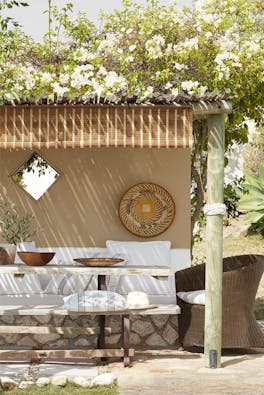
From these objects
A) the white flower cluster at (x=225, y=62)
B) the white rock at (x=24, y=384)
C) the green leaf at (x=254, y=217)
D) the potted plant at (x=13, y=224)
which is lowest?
the white rock at (x=24, y=384)

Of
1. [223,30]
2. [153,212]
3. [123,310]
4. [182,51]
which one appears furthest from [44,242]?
[223,30]

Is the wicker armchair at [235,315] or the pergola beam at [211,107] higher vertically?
the pergola beam at [211,107]

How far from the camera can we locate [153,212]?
32.2 feet

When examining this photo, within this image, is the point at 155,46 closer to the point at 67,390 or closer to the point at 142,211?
the point at 142,211

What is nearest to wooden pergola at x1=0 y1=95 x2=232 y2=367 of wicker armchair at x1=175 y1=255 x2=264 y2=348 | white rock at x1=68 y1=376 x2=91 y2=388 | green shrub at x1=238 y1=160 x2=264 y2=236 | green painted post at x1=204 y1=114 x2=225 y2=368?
green painted post at x1=204 y1=114 x2=225 y2=368

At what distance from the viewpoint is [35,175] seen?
9.81m

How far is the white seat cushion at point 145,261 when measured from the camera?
9359 mm

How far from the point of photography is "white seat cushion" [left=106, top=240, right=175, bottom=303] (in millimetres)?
9359

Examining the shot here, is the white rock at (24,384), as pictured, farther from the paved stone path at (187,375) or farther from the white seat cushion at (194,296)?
the white seat cushion at (194,296)

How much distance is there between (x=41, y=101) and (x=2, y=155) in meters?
2.19

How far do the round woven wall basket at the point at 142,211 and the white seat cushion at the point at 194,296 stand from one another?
1.14 metres

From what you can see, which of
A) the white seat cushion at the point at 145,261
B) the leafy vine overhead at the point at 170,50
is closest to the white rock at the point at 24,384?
the white seat cushion at the point at 145,261

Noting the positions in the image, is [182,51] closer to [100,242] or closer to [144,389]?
[100,242]

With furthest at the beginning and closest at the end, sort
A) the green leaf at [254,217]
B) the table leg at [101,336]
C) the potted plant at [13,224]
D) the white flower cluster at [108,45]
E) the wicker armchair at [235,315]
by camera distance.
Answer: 1. the green leaf at [254,217]
2. the white flower cluster at [108,45]
3. the potted plant at [13,224]
4. the wicker armchair at [235,315]
5. the table leg at [101,336]
